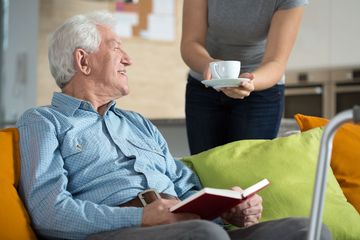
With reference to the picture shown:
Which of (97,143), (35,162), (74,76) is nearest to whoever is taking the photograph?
(35,162)

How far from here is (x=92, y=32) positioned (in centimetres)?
231

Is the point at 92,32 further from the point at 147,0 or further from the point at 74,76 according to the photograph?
the point at 147,0

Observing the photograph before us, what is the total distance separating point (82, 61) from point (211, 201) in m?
0.73

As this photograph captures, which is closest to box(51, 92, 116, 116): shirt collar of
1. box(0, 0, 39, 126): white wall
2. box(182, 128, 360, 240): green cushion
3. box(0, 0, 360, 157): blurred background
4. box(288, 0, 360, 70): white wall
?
box(182, 128, 360, 240): green cushion

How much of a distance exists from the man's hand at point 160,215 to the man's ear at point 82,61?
583mm

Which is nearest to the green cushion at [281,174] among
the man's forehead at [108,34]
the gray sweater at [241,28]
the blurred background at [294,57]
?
the gray sweater at [241,28]

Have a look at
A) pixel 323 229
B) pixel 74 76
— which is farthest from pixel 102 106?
pixel 323 229

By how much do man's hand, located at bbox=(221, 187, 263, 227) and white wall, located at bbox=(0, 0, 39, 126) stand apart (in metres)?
4.03

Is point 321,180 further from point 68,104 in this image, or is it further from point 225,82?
point 68,104

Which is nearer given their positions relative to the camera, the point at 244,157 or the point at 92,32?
the point at 92,32

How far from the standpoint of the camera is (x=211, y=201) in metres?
1.80

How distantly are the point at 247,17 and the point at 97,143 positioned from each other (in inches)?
30.6

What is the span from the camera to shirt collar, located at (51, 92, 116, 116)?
2201 millimetres

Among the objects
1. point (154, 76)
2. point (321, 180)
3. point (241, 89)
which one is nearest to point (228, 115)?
point (241, 89)
